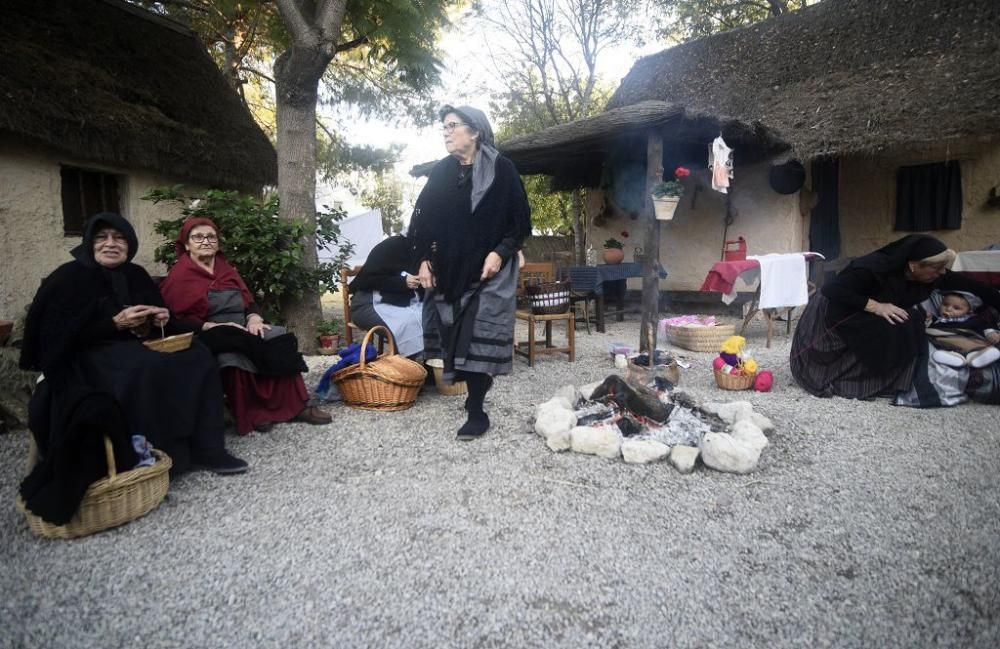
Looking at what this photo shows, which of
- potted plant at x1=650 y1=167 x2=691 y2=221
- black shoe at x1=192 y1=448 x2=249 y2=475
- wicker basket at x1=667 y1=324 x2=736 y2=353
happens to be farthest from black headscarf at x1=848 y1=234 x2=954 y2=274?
black shoe at x1=192 y1=448 x2=249 y2=475

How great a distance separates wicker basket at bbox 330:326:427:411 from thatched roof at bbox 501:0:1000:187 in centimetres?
347

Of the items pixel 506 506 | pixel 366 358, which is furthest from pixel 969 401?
pixel 366 358

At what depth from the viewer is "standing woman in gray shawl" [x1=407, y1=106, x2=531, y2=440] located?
121 inches

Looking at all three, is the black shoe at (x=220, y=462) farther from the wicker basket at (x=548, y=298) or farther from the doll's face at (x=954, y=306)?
the doll's face at (x=954, y=306)

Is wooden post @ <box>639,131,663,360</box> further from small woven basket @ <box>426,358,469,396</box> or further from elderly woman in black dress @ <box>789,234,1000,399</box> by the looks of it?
small woven basket @ <box>426,358,469,396</box>

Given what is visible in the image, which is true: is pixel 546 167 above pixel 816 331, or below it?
above

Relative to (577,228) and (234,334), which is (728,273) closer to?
(234,334)

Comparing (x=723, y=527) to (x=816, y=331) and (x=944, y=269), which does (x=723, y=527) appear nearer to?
(x=816, y=331)

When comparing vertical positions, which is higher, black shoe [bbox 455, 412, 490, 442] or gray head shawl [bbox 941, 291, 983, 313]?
gray head shawl [bbox 941, 291, 983, 313]

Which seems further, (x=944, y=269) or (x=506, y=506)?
(x=944, y=269)

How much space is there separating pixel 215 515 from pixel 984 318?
15.7 feet

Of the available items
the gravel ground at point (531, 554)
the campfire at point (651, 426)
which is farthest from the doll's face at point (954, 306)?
the campfire at point (651, 426)

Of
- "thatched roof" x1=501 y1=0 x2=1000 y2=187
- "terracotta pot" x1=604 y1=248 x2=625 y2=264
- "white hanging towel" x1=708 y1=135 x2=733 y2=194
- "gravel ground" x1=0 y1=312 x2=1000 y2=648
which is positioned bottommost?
"gravel ground" x1=0 y1=312 x2=1000 y2=648

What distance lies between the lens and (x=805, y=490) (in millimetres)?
2510
